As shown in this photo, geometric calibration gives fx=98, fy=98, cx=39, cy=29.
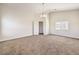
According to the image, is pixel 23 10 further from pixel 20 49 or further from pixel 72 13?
pixel 72 13

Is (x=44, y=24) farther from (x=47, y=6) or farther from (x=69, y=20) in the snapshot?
(x=69, y=20)

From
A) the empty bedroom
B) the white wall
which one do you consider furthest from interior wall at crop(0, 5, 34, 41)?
the white wall

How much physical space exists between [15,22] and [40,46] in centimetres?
73

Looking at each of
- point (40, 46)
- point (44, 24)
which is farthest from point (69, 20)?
point (40, 46)

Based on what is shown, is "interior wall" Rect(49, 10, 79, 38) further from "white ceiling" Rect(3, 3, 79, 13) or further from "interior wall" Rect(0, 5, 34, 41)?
"interior wall" Rect(0, 5, 34, 41)

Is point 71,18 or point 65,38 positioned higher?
point 71,18

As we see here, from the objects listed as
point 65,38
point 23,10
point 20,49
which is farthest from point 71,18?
point 20,49

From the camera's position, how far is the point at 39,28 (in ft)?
7.11

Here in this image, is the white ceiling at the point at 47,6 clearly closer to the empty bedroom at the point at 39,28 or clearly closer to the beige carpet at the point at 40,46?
the empty bedroom at the point at 39,28

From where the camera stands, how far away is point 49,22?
2170mm

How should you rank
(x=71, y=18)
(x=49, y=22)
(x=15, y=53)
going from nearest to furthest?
(x=15, y=53), (x=71, y=18), (x=49, y=22)

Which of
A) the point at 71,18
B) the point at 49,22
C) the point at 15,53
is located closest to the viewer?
the point at 15,53
